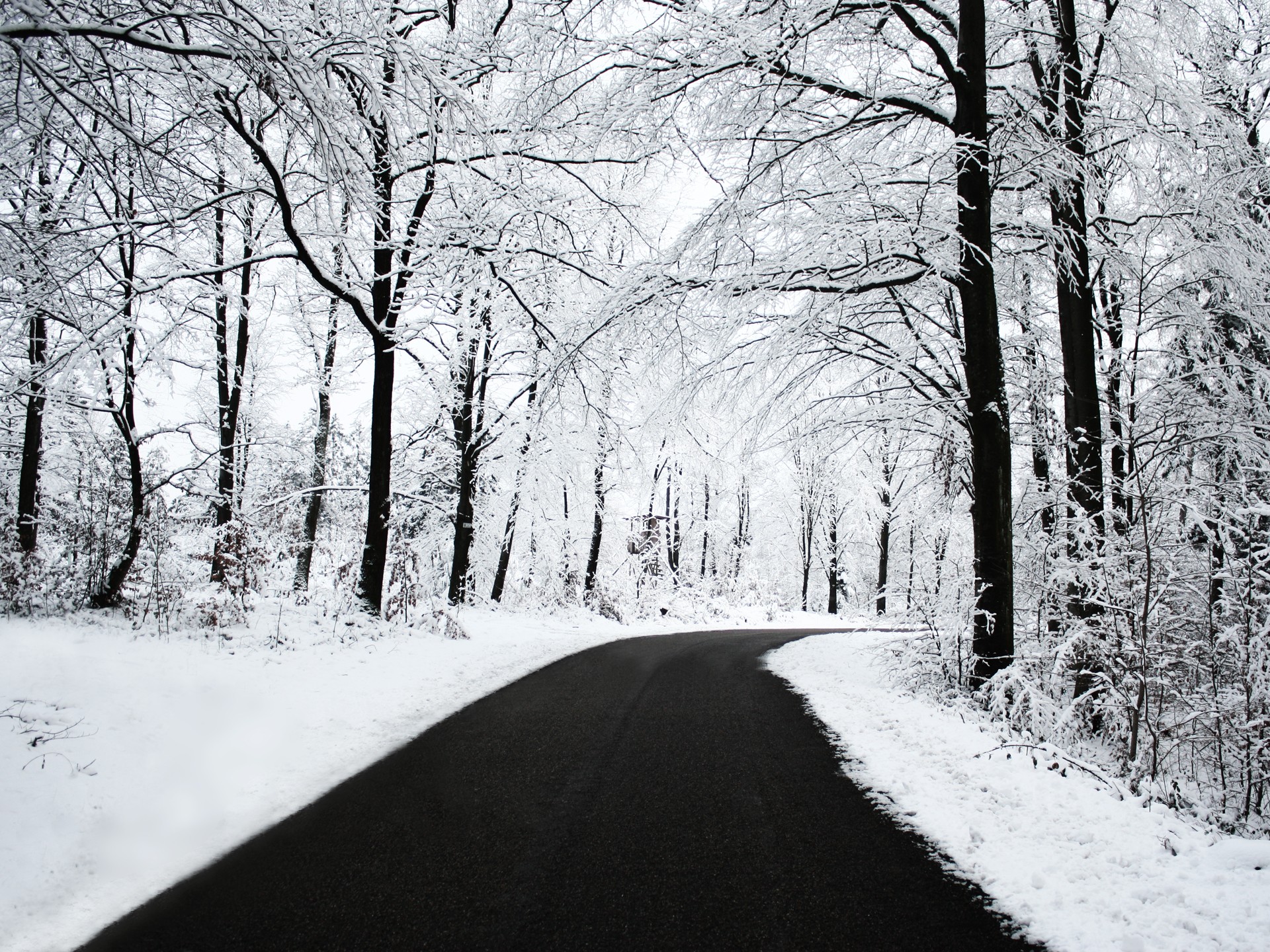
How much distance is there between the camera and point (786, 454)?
8789 millimetres

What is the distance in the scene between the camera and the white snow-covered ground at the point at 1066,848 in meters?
2.38

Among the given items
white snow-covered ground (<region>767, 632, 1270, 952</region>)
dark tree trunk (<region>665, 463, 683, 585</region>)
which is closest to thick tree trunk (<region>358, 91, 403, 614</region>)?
white snow-covered ground (<region>767, 632, 1270, 952</region>)

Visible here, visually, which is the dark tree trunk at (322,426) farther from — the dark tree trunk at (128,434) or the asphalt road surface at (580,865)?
the asphalt road surface at (580,865)

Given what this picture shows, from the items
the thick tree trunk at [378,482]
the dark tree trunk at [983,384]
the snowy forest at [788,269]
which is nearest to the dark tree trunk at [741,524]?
the snowy forest at [788,269]

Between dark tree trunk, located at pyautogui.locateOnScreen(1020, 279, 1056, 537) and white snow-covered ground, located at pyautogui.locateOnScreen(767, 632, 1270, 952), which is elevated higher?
dark tree trunk, located at pyautogui.locateOnScreen(1020, 279, 1056, 537)

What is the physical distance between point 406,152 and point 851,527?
2703 cm

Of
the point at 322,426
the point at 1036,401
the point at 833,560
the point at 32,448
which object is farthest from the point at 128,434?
the point at 833,560

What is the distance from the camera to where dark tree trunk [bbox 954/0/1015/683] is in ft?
20.2

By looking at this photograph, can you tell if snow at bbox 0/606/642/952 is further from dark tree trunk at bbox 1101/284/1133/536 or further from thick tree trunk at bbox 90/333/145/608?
dark tree trunk at bbox 1101/284/1133/536

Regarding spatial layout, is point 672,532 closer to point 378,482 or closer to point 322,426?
point 322,426

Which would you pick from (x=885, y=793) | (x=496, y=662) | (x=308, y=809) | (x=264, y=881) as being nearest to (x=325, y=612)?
(x=496, y=662)

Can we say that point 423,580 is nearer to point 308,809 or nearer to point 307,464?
point 307,464

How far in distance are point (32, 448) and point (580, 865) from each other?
13719 mm

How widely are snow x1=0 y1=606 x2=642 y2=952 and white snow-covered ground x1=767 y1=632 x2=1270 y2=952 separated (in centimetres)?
381
